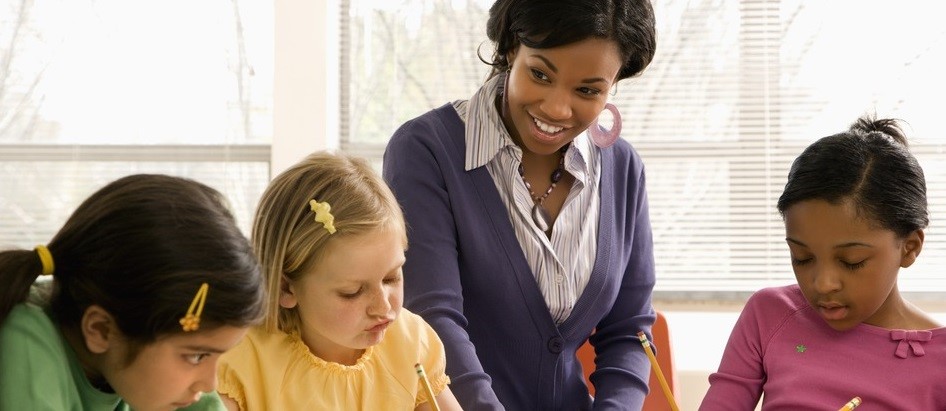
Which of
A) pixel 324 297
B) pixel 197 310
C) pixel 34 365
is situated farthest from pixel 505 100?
pixel 34 365

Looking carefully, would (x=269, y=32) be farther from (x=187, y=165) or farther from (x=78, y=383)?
(x=78, y=383)

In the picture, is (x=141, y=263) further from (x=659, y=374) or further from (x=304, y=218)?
(x=659, y=374)

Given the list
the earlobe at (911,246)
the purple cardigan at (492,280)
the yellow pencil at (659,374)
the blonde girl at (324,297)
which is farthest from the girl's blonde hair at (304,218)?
the earlobe at (911,246)

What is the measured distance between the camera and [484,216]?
180 cm

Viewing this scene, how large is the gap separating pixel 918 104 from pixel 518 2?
6.08 ft

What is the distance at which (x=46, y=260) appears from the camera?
126 cm

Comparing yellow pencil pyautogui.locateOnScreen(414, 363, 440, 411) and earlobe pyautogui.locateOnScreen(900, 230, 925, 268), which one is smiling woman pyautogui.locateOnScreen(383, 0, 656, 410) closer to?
yellow pencil pyautogui.locateOnScreen(414, 363, 440, 411)

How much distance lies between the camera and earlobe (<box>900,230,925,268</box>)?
1.73 metres

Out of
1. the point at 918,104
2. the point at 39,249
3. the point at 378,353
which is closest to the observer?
the point at 39,249

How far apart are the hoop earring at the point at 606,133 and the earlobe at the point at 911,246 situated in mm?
481

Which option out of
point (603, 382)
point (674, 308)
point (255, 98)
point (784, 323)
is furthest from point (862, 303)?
point (255, 98)

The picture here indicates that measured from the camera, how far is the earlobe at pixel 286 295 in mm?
1565

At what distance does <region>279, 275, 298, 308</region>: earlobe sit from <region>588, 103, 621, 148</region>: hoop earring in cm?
60

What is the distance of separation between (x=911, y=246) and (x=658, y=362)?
1.72 ft
